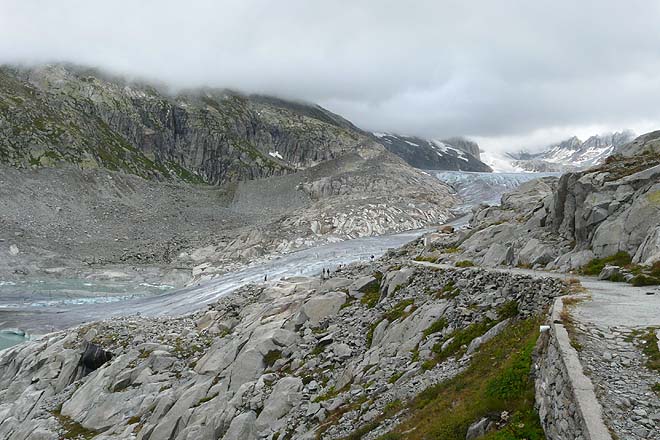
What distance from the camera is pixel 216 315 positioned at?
37875mm

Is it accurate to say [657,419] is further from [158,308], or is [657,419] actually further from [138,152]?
[138,152]

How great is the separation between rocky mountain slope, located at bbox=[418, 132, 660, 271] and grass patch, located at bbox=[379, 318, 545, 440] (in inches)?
338

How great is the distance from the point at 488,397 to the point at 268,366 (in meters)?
14.3

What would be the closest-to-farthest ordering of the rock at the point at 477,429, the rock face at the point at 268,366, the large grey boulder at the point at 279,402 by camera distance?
the rock at the point at 477,429 → the rock face at the point at 268,366 → the large grey boulder at the point at 279,402

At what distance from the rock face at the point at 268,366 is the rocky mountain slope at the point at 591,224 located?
6.49 meters

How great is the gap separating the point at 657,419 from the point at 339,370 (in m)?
13.0

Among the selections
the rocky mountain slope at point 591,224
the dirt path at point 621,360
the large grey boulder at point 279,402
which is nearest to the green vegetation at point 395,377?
the large grey boulder at point 279,402

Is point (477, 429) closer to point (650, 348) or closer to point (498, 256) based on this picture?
point (650, 348)

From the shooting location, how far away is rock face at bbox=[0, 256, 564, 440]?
15.7 m

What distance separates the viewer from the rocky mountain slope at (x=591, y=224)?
2077 centimetres

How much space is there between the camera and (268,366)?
74.7 feet

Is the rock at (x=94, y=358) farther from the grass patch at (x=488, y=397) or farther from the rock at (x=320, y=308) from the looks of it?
the grass patch at (x=488, y=397)

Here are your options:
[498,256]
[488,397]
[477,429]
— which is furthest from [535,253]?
[477,429]

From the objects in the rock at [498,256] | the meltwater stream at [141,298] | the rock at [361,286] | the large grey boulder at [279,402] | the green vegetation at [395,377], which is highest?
the rock at [498,256]
